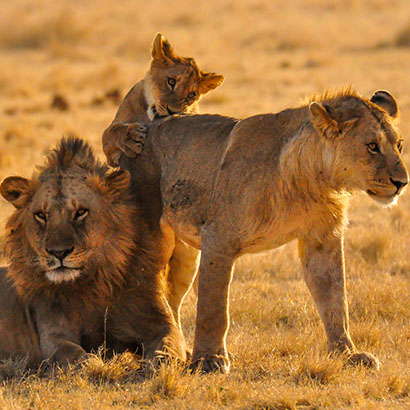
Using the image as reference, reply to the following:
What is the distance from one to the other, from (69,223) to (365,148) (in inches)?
64.4

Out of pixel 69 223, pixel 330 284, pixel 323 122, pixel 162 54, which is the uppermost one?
pixel 162 54

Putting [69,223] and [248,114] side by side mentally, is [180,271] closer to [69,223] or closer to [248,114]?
[69,223]

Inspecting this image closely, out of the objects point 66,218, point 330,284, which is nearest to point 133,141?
point 66,218

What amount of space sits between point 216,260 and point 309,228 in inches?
21.2

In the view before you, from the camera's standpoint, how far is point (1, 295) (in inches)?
229

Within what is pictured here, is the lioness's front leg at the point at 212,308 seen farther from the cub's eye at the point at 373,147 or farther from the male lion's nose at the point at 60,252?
the cub's eye at the point at 373,147

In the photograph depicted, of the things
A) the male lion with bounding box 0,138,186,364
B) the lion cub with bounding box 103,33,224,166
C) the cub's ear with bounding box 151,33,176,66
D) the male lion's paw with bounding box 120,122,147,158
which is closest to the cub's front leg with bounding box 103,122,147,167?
the male lion's paw with bounding box 120,122,147,158

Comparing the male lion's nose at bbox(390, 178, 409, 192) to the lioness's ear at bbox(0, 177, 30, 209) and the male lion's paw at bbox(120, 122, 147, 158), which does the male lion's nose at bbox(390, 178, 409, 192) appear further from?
the lioness's ear at bbox(0, 177, 30, 209)

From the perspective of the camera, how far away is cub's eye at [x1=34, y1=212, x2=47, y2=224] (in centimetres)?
529

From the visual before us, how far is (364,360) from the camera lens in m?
5.34

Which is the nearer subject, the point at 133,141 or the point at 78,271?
the point at 78,271

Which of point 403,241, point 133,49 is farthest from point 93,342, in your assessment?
point 133,49

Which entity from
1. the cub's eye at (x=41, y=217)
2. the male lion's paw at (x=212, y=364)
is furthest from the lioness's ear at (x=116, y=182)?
the male lion's paw at (x=212, y=364)

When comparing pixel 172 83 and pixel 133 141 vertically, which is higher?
pixel 172 83
